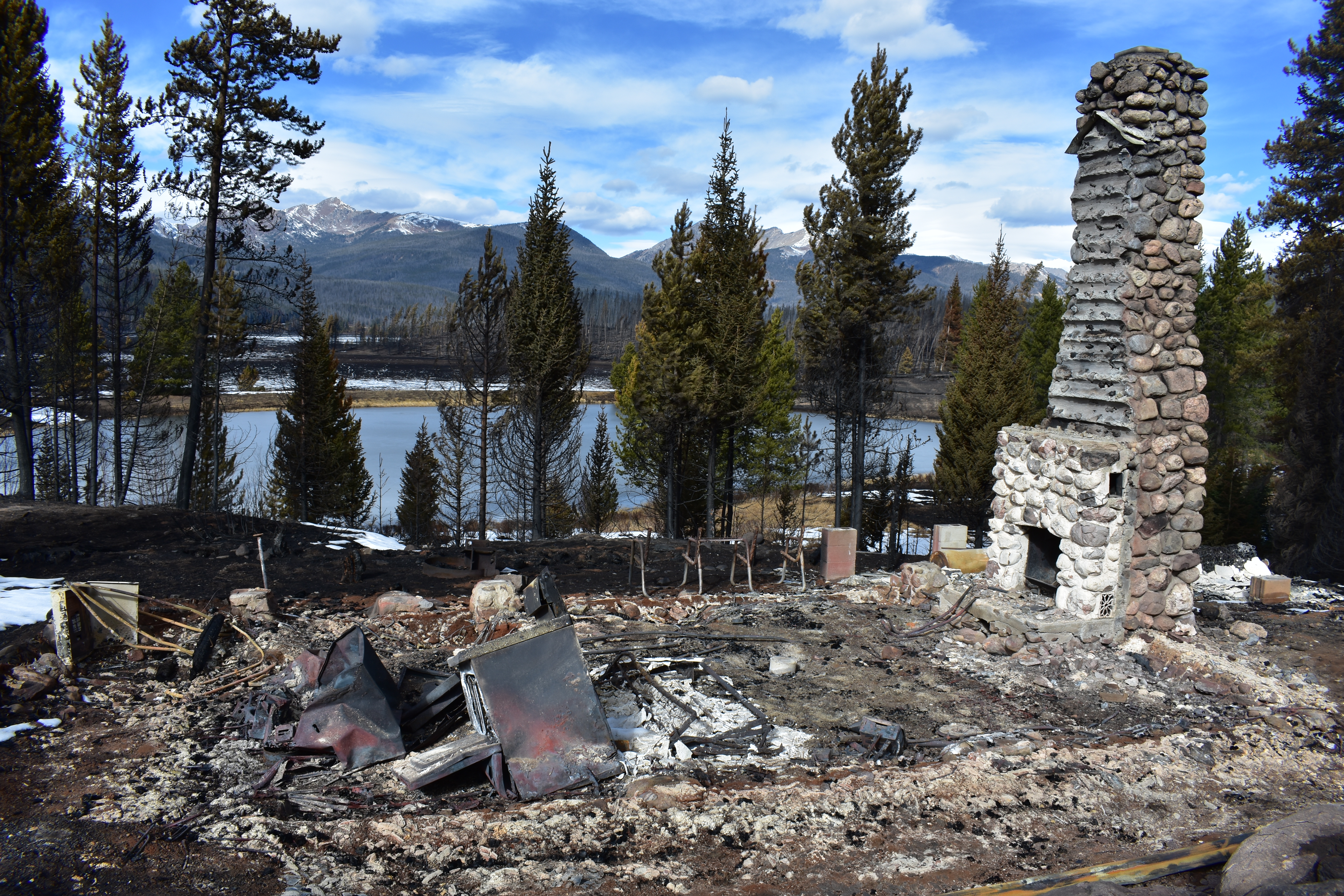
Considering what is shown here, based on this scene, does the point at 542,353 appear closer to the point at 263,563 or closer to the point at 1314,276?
the point at 263,563

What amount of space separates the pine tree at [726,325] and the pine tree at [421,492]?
1025cm

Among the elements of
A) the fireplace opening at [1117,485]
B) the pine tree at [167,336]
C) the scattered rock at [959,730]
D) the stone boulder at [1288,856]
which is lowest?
the scattered rock at [959,730]

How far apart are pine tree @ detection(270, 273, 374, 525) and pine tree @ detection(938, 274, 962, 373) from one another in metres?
52.1

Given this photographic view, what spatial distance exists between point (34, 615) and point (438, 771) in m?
6.35

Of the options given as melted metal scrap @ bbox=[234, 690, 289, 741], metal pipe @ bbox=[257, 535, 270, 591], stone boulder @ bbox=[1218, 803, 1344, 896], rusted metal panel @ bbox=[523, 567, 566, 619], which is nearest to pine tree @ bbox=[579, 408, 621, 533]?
metal pipe @ bbox=[257, 535, 270, 591]

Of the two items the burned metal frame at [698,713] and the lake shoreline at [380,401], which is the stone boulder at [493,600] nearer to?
the burned metal frame at [698,713]

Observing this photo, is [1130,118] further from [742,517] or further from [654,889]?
[742,517]

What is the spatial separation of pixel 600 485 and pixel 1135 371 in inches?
848

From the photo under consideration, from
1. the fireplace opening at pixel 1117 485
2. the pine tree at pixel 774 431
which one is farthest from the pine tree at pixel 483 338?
the fireplace opening at pixel 1117 485

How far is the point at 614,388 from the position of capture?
36.9 metres

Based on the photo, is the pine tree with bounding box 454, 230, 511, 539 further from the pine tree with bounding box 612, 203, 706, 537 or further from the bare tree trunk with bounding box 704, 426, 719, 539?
the bare tree trunk with bounding box 704, 426, 719, 539

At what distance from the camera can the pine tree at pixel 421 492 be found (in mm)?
26469

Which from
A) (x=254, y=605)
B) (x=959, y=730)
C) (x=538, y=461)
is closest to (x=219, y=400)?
(x=538, y=461)

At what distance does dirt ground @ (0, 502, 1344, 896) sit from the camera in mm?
4285
